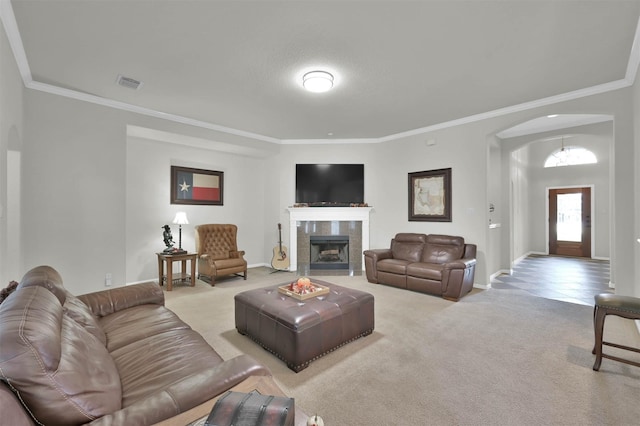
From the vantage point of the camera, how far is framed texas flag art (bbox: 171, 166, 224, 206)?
540 cm

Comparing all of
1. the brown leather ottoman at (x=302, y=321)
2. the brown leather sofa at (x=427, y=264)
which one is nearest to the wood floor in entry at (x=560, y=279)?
the brown leather sofa at (x=427, y=264)

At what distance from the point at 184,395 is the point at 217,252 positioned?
467cm

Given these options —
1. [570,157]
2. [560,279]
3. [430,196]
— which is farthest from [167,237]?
[570,157]

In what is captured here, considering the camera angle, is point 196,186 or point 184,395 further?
point 196,186

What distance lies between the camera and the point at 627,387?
6.84ft

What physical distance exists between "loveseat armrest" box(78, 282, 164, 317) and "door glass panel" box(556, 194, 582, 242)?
1019 cm

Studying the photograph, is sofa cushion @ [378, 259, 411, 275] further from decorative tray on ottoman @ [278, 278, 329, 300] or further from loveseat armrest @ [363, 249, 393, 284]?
decorative tray on ottoman @ [278, 278, 329, 300]

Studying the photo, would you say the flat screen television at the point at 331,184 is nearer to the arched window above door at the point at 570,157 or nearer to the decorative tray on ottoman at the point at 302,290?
the decorative tray on ottoman at the point at 302,290

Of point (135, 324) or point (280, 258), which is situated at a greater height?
point (135, 324)

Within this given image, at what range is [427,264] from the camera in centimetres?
460

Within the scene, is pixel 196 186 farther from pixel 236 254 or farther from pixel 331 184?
pixel 331 184

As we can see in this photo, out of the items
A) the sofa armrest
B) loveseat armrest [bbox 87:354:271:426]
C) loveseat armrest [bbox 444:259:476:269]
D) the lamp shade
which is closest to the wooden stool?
loveseat armrest [bbox 444:259:476:269]

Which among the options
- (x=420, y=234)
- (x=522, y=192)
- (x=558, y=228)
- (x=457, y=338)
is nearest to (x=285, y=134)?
(x=420, y=234)

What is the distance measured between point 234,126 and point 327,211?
2479mm
